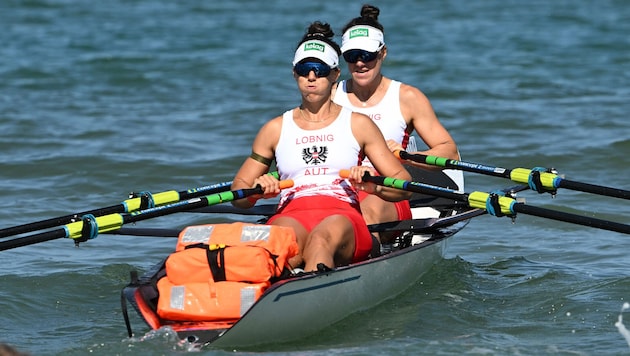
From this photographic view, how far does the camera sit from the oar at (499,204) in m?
7.34

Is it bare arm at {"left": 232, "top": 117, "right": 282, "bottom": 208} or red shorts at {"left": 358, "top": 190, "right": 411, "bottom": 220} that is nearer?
bare arm at {"left": 232, "top": 117, "right": 282, "bottom": 208}

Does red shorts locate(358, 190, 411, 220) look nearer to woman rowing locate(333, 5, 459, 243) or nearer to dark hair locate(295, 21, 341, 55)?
woman rowing locate(333, 5, 459, 243)

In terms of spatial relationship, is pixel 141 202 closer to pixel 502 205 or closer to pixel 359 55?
pixel 359 55

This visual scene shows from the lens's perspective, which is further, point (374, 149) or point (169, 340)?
point (374, 149)

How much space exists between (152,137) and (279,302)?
358 inches

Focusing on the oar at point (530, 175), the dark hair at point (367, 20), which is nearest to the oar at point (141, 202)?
the oar at point (530, 175)

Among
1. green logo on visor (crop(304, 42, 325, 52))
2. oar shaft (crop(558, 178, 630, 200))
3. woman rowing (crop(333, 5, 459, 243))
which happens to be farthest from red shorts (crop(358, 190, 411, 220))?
green logo on visor (crop(304, 42, 325, 52))

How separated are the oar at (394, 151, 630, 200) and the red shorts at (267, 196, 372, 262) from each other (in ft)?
4.42

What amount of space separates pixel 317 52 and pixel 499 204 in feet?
5.43

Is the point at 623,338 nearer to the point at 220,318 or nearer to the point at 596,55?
the point at 220,318

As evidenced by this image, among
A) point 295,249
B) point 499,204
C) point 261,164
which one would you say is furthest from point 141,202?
point 499,204

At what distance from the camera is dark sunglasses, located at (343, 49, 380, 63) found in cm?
856

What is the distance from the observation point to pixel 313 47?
724 cm

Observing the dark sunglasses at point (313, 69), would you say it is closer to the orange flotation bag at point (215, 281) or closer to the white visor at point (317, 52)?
the white visor at point (317, 52)
